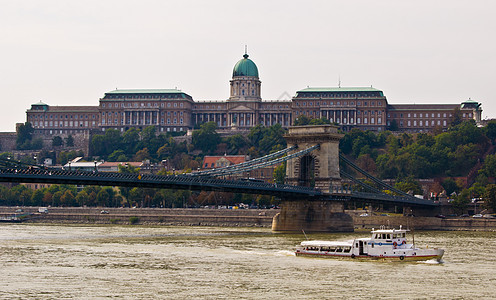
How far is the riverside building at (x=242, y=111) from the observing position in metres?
183

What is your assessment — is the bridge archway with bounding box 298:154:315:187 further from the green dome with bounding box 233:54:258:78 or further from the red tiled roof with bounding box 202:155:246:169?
the green dome with bounding box 233:54:258:78

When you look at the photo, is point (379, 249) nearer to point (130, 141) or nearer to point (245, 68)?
point (130, 141)

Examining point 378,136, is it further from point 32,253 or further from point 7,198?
point 32,253

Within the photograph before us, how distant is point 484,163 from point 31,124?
313 ft

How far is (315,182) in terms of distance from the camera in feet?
289

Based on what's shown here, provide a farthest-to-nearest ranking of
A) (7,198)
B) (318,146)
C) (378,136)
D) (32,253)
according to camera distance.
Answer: (378,136), (7,198), (318,146), (32,253)

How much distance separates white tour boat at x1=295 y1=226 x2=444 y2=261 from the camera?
54.3 meters

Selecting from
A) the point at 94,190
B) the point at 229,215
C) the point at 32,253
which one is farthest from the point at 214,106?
the point at 32,253

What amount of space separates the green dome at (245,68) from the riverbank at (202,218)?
80.7 m

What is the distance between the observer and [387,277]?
47.2 metres

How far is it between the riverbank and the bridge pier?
273 inches

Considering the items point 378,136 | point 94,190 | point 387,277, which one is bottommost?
point 387,277

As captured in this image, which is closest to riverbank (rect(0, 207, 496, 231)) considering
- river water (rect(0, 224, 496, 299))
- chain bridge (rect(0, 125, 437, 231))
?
chain bridge (rect(0, 125, 437, 231))

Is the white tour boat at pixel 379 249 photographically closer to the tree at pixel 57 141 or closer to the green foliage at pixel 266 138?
the green foliage at pixel 266 138
